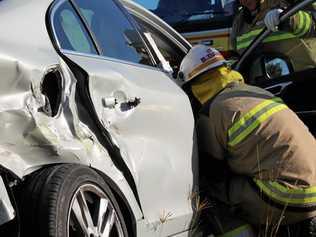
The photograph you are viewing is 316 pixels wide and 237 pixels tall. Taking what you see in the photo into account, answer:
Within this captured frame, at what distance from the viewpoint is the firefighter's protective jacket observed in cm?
403

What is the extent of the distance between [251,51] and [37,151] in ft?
9.19

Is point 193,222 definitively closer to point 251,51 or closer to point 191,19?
point 251,51

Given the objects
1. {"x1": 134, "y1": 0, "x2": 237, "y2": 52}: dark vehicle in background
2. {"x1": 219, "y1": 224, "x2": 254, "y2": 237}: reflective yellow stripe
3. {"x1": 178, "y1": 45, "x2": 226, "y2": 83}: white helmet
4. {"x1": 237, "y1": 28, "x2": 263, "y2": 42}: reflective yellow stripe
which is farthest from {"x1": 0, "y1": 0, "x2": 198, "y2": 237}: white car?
{"x1": 134, "y1": 0, "x2": 237, "y2": 52}: dark vehicle in background

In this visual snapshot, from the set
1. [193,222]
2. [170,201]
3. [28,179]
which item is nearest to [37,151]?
[28,179]

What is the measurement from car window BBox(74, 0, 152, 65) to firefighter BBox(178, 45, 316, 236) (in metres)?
0.51

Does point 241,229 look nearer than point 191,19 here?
Yes

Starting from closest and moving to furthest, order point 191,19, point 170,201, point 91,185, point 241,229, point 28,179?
1. point 28,179
2. point 91,185
3. point 170,201
4. point 241,229
5. point 191,19

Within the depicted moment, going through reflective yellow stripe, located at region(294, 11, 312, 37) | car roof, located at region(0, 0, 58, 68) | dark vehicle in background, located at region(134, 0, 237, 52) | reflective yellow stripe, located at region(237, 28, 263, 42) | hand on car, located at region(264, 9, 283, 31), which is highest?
car roof, located at region(0, 0, 58, 68)

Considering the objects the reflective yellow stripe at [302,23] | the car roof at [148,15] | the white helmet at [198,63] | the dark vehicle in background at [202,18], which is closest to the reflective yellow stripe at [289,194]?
the white helmet at [198,63]

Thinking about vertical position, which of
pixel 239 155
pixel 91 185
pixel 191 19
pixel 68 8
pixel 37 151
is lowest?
pixel 191 19

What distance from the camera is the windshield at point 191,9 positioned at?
10.1 metres

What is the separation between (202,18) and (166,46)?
515 cm

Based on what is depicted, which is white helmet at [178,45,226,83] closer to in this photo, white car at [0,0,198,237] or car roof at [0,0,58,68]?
white car at [0,0,198,237]

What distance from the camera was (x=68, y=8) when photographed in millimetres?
3701
